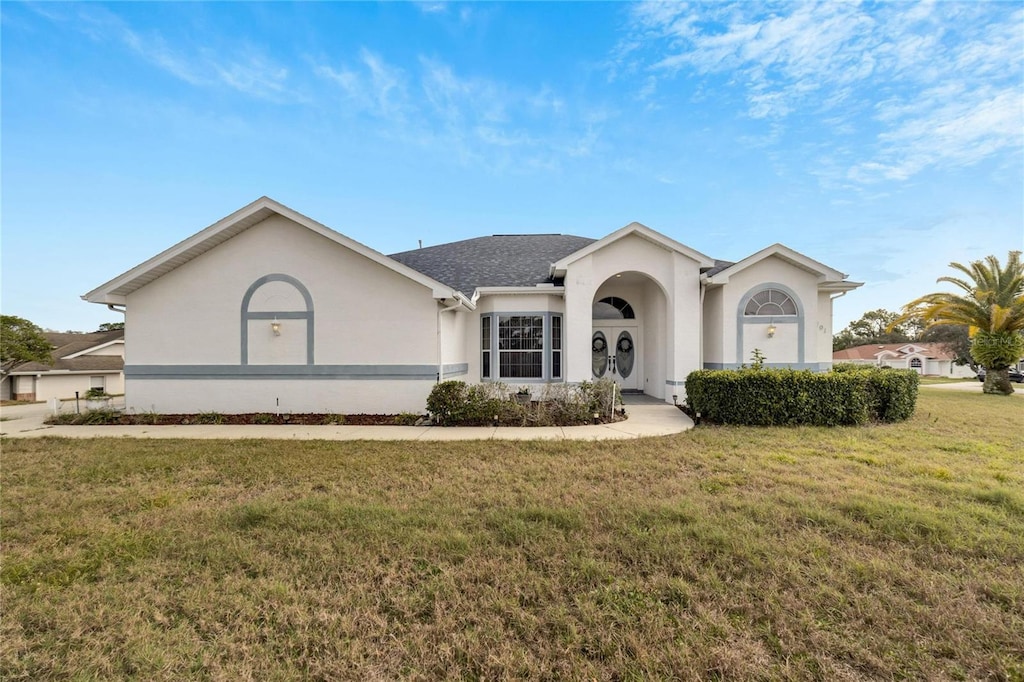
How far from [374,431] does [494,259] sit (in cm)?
856

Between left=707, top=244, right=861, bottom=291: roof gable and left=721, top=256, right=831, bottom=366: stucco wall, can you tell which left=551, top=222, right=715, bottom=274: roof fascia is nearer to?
left=707, top=244, right=861, bottom=291: roof gable

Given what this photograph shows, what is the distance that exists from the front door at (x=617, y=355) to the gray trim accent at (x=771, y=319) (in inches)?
134

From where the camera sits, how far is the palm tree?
50.8ft

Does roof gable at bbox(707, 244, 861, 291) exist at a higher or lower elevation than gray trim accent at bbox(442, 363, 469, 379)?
higher

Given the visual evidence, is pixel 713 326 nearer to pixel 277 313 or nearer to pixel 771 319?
pixel 771 319

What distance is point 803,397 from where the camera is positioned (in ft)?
28.1

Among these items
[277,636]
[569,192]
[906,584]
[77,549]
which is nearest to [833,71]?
[569,192]

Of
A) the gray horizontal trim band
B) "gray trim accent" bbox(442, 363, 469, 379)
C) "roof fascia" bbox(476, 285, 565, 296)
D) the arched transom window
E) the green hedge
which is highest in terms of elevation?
"roof fascia" bbox(476, 285, 565, 296)

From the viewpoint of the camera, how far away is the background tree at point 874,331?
56.0 m

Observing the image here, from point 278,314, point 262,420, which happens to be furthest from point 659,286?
point 262,420

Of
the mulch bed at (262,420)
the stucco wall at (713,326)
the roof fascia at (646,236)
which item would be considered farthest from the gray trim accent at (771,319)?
the mulch bed at (262,420)

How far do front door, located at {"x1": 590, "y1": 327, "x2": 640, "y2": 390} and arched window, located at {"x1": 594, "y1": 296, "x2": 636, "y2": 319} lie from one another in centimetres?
46

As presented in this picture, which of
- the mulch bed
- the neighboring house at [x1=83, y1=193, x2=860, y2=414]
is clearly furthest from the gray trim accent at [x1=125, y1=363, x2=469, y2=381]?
the mulch bed

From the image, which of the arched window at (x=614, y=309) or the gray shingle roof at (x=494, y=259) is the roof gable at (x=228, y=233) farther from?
the arched window at (x=614, y=309)
